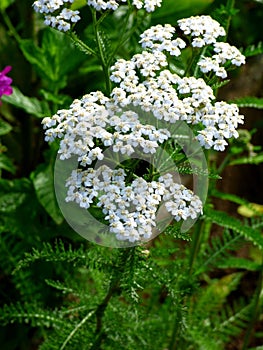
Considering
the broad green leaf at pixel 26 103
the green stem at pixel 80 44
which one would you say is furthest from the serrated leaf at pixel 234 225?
the broad green leaf at pixel 26 103

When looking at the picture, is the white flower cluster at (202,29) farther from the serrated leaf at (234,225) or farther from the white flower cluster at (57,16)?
the serrated leaf at (234,225)

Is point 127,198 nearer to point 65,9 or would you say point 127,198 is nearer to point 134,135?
point 134,135

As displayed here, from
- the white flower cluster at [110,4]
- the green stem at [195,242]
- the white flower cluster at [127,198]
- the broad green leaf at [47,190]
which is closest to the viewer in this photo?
the white flower cluster at [127,198]

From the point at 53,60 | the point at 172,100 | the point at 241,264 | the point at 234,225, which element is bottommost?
the point at 241,264

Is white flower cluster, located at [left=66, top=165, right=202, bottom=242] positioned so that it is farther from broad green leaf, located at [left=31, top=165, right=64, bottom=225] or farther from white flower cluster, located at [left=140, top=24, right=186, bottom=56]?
broad green leaf, located at [left=31, top=165, right=64, bottom=225]

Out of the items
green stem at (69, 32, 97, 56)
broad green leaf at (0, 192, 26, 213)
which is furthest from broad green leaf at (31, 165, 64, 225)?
green stem at (69, 32, 97, 56)

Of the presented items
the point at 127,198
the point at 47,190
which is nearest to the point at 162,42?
the point at 127,198

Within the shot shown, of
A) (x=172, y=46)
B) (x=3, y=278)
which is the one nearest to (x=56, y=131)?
(x=172, y=46)
